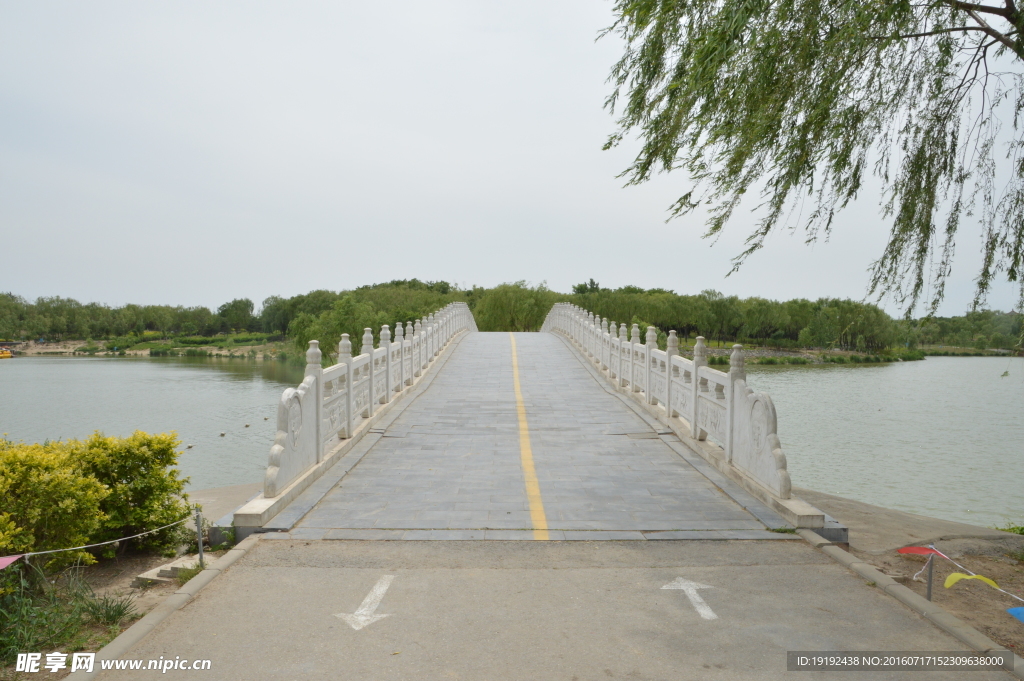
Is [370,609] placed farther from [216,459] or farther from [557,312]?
[557,312]

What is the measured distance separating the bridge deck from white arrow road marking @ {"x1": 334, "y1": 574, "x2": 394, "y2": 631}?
1.30 metres

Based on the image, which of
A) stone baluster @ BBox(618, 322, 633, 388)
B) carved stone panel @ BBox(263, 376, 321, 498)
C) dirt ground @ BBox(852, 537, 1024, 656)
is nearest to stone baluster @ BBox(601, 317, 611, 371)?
stone baluster @ BBox(618, 322, 633, 388)

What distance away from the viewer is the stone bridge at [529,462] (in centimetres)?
671

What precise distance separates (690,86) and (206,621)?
5.41m

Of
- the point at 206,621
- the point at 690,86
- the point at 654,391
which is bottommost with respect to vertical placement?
the point at 206,621

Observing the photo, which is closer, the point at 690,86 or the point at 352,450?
the point at 690,86

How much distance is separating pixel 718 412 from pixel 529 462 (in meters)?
2.75

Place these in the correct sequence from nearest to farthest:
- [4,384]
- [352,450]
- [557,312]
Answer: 1. [352,450]
2. [557,312]
3. [4,384]

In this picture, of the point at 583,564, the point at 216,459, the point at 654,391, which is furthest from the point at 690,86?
the point at 216,459

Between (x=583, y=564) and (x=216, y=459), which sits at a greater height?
(x=583, y=564)

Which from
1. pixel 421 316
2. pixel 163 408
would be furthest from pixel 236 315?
pixel 163 408

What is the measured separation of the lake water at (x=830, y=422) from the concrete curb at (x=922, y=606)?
1086cm

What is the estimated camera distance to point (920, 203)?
6523 millimetres

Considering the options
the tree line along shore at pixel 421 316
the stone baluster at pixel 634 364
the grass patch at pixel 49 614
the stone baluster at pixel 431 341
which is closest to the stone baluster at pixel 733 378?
the stone baluster at pixel 634 364
